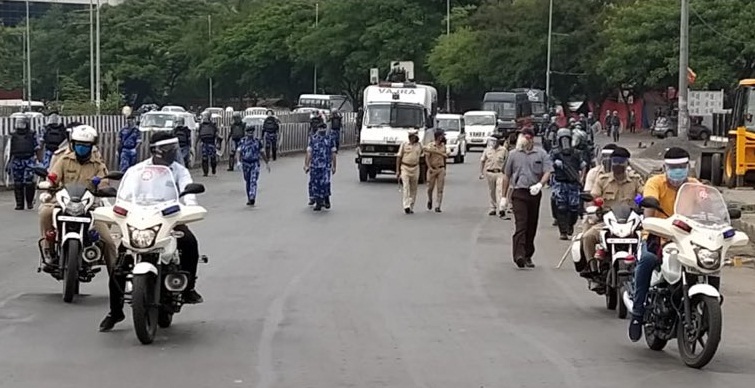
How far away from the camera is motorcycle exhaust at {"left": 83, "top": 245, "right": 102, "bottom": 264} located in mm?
12148

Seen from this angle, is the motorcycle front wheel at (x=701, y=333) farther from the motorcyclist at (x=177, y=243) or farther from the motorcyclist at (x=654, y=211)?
the motorcyclist at (x=177, y=243)

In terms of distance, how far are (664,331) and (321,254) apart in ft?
26.3

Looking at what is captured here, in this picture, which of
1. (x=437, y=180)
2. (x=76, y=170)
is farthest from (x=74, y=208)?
(x=437, y=180)

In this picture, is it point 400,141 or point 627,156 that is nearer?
point 627,156

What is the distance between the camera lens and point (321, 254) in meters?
17.5

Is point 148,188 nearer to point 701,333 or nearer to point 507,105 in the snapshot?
point 701,333

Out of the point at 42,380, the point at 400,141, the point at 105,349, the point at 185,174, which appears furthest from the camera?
the point at 400,141

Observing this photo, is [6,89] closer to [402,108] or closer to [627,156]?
[402,108]

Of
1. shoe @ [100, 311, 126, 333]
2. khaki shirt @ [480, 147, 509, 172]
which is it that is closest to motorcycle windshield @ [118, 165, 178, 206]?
shoe @ [100, 311, 126, 333]

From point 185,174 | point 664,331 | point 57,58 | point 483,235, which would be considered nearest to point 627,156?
point 664,331

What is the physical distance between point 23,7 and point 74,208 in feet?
417

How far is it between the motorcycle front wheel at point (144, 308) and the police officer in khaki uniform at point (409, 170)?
1466 centimetres

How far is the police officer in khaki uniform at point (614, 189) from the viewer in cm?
1293

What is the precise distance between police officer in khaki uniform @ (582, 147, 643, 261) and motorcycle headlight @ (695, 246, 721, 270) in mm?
3450
